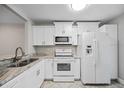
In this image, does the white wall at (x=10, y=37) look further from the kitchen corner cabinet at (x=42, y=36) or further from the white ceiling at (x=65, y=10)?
the kitchen corner cabinet at (x=42, y=36)

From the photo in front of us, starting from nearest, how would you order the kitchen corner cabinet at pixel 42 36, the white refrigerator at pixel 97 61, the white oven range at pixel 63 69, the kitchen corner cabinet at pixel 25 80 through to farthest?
the kitchen corner cabinet at pixel 25 80, the white refrigerator at pixel 97 61, the white oven range at pixel 63 69, the kitchen corner cabinet at pixel 42 36

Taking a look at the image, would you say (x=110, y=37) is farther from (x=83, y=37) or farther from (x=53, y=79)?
(x=53, y=79)

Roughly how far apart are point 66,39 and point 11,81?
309 cm

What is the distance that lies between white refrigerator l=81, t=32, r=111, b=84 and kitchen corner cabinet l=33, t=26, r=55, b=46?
1445mm

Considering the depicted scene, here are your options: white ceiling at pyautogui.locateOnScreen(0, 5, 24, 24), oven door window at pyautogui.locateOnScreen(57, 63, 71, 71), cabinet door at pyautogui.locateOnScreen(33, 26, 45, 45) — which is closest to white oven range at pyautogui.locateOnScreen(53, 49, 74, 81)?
oven door window at pyautogui.locateOnScreen(57, 63, 71, 71)

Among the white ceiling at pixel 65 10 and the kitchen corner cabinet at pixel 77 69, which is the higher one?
the white ceiling at pixel 65 10

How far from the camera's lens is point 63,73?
3881 millimetres

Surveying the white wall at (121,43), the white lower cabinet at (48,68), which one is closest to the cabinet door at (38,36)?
the white lower cabinet at (48,68)

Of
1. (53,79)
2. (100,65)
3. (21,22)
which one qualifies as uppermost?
(21,22)

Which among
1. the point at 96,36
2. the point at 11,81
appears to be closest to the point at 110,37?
the point at 96,36

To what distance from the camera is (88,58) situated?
3523 millimetres

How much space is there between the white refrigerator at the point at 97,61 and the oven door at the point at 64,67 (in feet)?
1.70

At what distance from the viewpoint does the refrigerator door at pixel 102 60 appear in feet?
11.4

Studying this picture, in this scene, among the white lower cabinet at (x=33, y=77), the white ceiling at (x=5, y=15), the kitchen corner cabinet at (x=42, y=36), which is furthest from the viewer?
the kitchen corner cabinet at (x=42, y=36)
